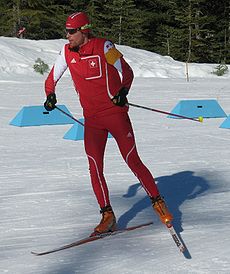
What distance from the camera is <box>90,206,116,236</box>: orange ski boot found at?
4.96 metres

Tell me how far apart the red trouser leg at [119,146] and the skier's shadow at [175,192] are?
41 cm

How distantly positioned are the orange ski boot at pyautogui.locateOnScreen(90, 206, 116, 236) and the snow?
0.13m

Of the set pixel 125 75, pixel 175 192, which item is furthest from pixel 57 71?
pixel 175 192

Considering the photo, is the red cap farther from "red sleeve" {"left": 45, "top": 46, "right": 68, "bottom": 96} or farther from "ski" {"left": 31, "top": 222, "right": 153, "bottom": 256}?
"ski" {"left": 31, "top": 222, "right": 153, "bottom": 256}

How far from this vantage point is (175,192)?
651 centimetres

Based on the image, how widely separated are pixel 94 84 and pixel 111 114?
0.80 ft

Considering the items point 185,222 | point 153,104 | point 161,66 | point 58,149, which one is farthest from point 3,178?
point 161,66

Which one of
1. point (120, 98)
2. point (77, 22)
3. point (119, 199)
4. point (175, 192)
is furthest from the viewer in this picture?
point (175, 192)

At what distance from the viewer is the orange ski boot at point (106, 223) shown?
4.96 metres

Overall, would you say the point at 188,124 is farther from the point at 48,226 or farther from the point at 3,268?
the point at 3,268

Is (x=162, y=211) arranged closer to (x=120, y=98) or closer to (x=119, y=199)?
(x=120, y=98)

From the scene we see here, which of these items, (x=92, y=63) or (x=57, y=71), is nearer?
(x=92, y=63)

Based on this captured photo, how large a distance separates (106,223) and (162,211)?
0.46 m

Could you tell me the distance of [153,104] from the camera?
48.6ft
